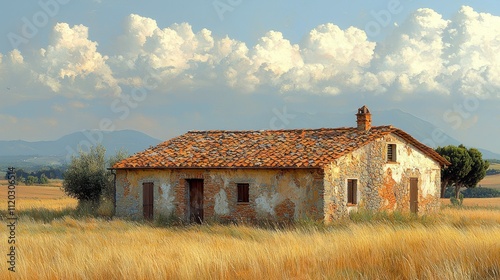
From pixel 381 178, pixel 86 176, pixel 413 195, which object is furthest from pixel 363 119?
pixel 86 176

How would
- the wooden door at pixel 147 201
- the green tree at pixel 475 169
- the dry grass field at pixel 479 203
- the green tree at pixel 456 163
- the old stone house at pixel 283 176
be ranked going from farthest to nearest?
the green tree at pixel 475 169 < the green tree at pixel 456 163 < the dry grass field at pixel 479 203 < the wooden door at pixel 147 201 < the old stone house at pixel 283 176

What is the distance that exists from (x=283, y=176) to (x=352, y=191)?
9.46ft

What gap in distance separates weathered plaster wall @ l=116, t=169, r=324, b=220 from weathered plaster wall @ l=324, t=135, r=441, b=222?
0.86 m

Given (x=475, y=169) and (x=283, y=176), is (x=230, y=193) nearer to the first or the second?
(x=283, y=176)

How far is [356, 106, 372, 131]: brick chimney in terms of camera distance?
24438 millimetres

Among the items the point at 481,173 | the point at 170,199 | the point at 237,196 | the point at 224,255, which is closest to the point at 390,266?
the point at 224,255

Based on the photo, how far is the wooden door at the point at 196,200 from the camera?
23484mm

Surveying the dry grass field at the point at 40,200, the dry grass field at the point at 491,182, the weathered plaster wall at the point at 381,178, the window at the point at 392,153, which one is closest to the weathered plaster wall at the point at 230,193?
the weathered plaster wall at the point at 381,178

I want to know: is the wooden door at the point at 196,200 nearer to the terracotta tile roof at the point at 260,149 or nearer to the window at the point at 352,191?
the terracotta tile roof at the point at 260,149

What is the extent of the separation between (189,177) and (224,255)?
497 inches

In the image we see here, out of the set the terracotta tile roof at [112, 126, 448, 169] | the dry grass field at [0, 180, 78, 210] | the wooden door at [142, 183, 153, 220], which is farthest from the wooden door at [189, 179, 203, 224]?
the dry grass field at [0, 180, 78, 210]

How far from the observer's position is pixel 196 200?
23562 mm

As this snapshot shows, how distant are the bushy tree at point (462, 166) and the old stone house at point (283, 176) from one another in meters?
14.7

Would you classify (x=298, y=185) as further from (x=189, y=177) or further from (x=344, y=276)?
(x=344, y=276)
